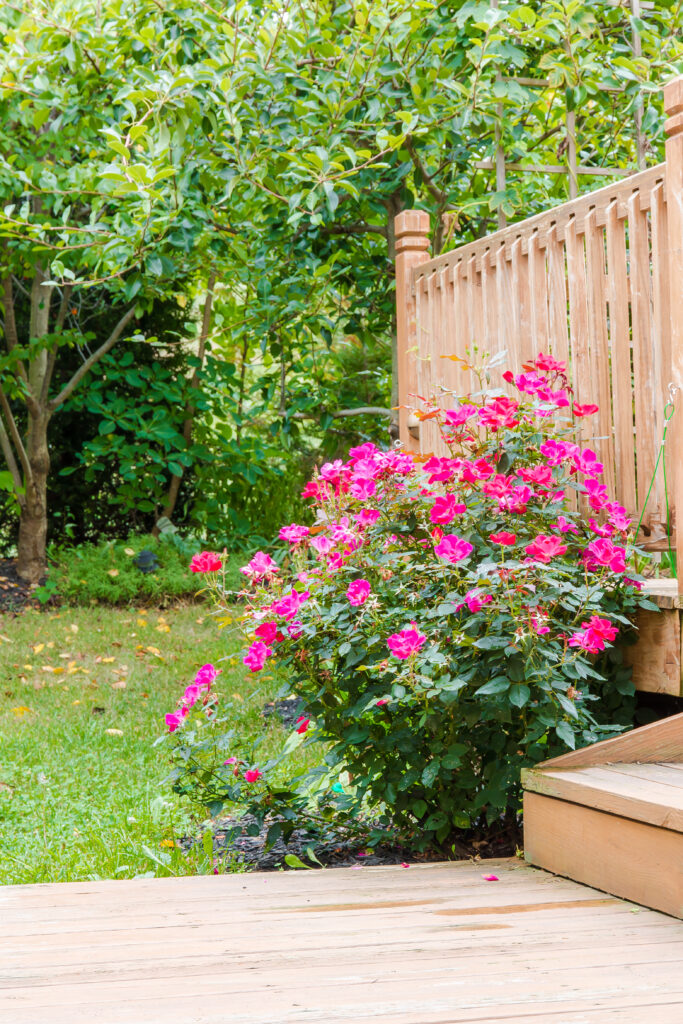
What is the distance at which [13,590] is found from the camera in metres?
7.81

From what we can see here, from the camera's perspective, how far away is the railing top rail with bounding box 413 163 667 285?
9.11ft

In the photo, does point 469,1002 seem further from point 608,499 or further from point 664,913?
point 608,499

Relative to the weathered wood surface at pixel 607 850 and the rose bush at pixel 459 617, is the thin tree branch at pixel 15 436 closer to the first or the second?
the rose bush at pixel 459 617

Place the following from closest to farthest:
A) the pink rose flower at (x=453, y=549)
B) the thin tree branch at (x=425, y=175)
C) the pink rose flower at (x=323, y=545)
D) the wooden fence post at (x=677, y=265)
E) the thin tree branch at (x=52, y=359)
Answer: the pink rose flower at (x=453, y=549) → the wooden fence post at (x=677, y=265) → the pink rose flower at (x=323, y=545) → the thin tree branch at (x=425, y=175) → the thin tree branch at (x=52, y=359)

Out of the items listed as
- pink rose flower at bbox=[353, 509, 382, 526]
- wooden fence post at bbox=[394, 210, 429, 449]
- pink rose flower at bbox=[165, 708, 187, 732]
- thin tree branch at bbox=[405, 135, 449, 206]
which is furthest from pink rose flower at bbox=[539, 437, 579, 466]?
thin tree branch at bbox=[405, 135, 449, 206]

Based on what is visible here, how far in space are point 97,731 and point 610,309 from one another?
9.60ft

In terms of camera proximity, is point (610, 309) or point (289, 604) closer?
point (289, 604)

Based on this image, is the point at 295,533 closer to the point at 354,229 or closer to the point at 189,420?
the point at 354,229

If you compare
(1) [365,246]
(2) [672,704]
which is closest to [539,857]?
(2) [672,704]

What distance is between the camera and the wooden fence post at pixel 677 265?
2.55 meters

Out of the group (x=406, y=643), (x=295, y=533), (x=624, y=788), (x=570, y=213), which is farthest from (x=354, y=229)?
(x=624, y=788)

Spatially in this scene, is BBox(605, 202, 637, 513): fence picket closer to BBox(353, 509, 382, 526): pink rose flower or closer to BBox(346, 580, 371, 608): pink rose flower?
BBox(353, 509, 382, 526): pink rose flower

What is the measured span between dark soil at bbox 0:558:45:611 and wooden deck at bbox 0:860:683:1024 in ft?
17.8

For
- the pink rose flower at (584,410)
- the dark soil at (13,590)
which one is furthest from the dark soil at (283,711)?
the dark soil at (13,590)
